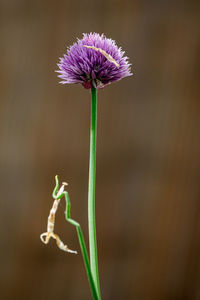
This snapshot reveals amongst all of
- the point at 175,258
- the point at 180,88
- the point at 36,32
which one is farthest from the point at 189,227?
the point at 36,32

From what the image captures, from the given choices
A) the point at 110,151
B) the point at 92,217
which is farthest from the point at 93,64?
the point at 110,151

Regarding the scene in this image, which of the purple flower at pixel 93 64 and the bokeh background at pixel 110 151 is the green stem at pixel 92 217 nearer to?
the purple flower at pixel 93 64

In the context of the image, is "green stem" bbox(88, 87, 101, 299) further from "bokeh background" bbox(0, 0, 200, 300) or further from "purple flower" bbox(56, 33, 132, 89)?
"bokeh background" bbox(0, 0, 200, 300)

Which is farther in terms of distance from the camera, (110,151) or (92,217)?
(110,151)

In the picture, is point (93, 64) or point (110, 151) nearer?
point (93, 64)

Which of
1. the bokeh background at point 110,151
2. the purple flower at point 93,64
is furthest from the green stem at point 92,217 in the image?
the bokeh background at point 110,151

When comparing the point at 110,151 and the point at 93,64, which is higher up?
the point at 93,64

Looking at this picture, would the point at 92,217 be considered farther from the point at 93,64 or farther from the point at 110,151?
the point at 110,151

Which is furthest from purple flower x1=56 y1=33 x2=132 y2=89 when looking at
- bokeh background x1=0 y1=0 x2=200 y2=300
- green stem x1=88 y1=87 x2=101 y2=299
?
bokeh background x1=0 y1=0 x2=200 y2=300
